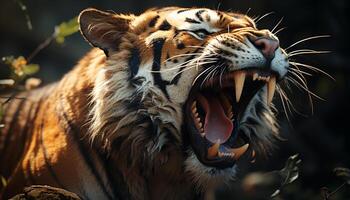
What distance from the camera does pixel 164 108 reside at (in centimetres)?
300

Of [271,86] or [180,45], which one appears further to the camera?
[180,45]

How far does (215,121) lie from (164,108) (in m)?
0.21

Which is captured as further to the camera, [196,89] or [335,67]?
[335,67]

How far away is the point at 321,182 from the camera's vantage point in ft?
18.4

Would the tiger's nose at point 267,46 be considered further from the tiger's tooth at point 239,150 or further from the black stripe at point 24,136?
the black stripe at point 24,136

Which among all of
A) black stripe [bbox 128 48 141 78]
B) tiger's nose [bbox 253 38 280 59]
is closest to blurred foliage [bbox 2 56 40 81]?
black stripe [bbox 128 48 141 78]

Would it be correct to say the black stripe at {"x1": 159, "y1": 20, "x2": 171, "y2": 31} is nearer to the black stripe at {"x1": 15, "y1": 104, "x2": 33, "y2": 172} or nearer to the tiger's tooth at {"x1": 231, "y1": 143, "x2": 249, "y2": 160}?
the tiger's tooth at {"x1": 231, "y1": 143, "x2": 249, "y2": 160}

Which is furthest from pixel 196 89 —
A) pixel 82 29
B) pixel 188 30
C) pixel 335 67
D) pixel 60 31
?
pixel 335 67

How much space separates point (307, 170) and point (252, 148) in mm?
2508

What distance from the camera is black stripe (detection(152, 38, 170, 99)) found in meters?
3.02

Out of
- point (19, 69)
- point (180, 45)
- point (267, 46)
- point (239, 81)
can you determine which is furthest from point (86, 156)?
point (267, 46)

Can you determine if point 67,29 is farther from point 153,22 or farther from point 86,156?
point 86,156

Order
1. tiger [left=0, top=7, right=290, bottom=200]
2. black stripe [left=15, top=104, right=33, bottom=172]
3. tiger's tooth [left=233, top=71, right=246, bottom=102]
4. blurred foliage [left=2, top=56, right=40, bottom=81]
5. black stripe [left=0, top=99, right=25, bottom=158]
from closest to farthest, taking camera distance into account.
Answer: tiger's tooth [left=233, top=71, right=246, bottom=102], tiger [left=0, top=7, right=290, bottom=200], blurred foliage [left=2, top=56, right=40, bottom=81], black stripe [left=15, top=104, right=33, bottom=172], black stripe [left=0, top=99, right=25, bottom=158]

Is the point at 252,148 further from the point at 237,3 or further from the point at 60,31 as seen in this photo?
the point at 237,3
